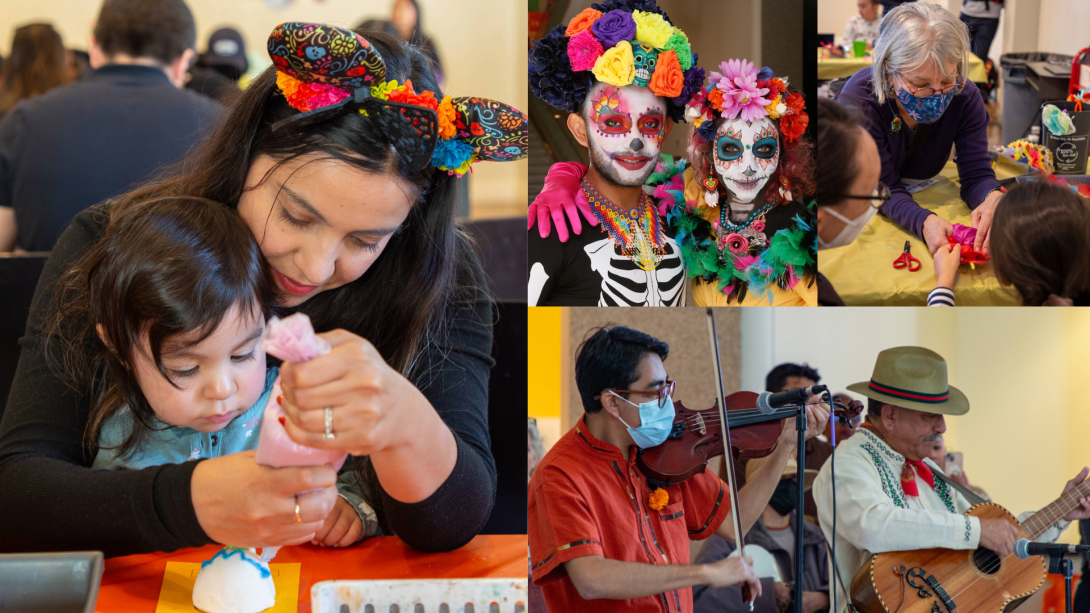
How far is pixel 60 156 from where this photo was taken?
160 centimetres

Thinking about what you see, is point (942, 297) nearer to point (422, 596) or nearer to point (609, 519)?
point (609, 519)

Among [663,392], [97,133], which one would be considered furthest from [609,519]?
[97,133]

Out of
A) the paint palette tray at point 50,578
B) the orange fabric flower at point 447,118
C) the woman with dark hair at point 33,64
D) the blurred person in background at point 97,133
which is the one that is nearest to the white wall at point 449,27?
the woman with dark hair at point 33,64

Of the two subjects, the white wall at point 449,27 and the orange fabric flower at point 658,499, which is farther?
the white wall at point 449,27

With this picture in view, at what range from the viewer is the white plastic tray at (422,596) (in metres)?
1.02

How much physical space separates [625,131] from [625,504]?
45 centimetres

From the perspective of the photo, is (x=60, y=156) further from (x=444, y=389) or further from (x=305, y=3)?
(x=444, y=389)

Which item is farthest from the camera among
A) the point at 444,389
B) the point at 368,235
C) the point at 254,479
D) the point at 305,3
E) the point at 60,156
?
the point at 305,3

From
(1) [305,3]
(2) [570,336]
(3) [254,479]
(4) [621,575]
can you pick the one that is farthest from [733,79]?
(1) [305,3]

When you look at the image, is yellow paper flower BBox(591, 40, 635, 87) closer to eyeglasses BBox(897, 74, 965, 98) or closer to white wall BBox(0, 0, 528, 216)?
eyeglasses BBox(897, 74, 965, 98)

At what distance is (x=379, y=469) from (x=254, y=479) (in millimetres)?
140

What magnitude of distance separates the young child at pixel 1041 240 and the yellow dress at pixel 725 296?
239 millimetres

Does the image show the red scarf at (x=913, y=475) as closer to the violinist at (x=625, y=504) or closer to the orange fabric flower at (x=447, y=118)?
the violinist at (x=625, y=504)

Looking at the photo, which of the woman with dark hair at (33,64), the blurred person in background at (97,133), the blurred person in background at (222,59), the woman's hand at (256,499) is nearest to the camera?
the woman's hand at (256,499)
